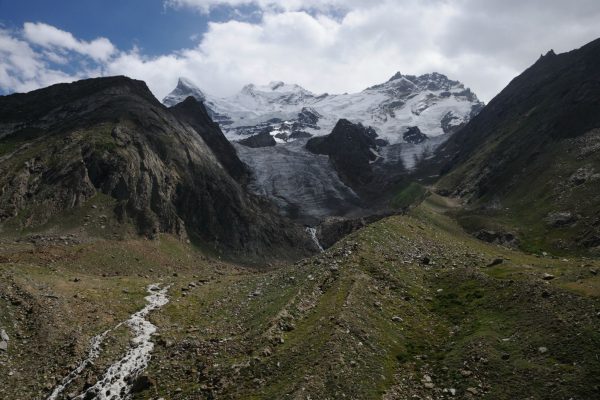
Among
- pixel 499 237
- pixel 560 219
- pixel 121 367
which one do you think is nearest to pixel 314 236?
pixel 499 237

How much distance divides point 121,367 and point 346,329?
20410 mm

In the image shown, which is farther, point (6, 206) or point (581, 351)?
point (6, 206)

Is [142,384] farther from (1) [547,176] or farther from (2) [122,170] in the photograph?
(1) [547,176]

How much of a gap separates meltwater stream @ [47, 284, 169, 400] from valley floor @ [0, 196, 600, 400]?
719 millimetres

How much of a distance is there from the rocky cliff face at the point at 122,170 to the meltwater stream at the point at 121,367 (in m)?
60.4

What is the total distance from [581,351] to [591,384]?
3419mm

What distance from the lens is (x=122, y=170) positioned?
123938 millimetres

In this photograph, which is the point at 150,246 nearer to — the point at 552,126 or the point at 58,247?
the point at 58,247

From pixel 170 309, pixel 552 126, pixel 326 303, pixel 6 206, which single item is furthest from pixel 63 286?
pixel 552 126

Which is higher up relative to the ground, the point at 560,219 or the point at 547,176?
the point at 547,176

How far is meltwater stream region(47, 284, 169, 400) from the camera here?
40406 millimetres

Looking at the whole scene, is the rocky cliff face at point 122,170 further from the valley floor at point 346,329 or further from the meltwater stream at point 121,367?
the meltwater stream at point 121,367

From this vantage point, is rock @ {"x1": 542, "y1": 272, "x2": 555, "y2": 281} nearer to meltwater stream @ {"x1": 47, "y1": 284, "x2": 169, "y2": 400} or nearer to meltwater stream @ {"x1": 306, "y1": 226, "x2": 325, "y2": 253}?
meltwater stream @ {"x1": 47, "y1": 284, "x2": 169, "y2": 400}

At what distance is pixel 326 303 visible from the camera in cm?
4800
